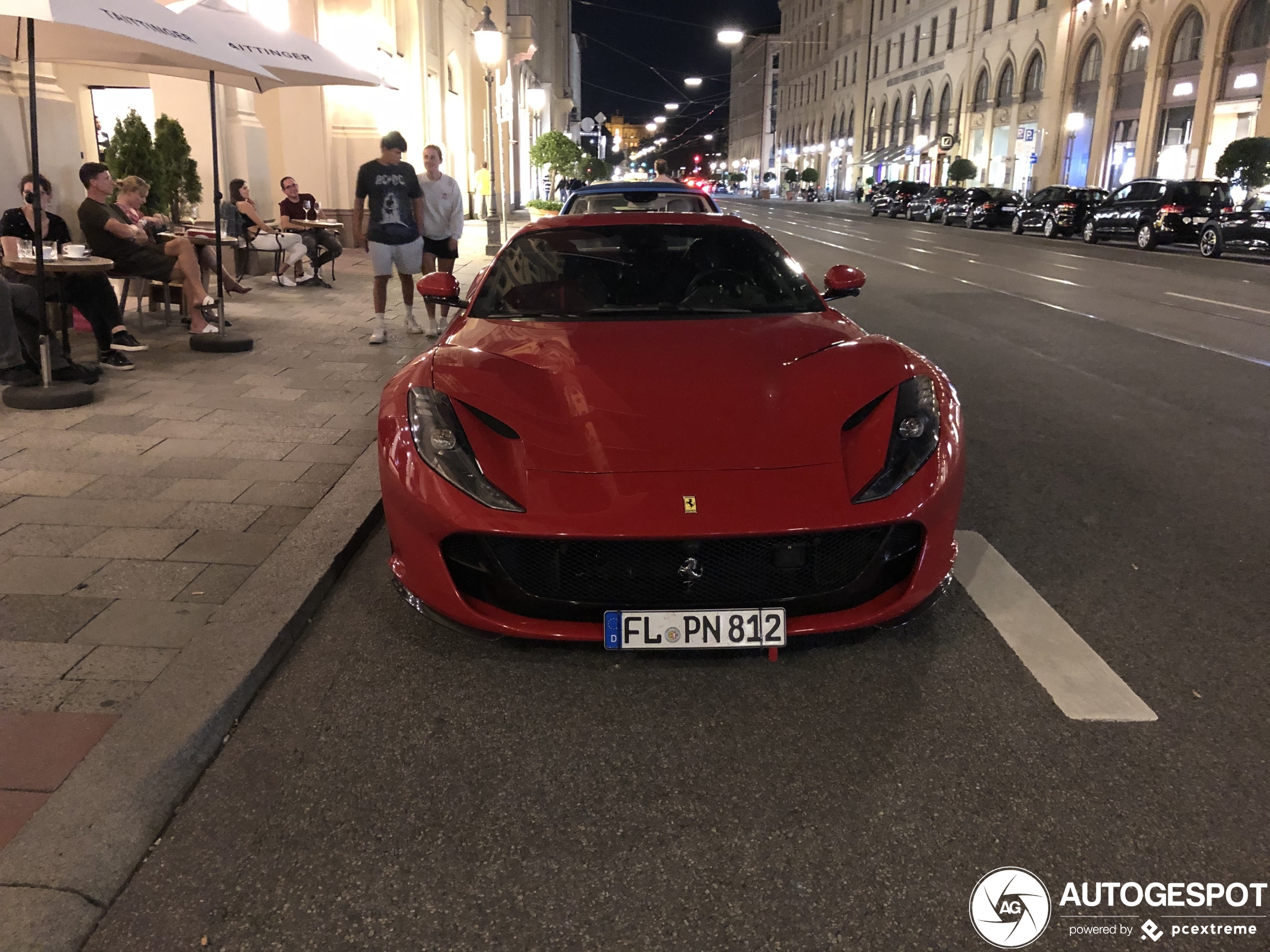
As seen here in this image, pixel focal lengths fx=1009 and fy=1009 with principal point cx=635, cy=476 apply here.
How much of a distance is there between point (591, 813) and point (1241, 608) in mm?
2632

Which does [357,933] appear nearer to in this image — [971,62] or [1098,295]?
[1098,295]

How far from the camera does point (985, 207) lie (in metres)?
35.6

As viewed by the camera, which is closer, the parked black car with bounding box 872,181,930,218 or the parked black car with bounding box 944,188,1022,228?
the parked black car with bounding box 944,188,1022,228

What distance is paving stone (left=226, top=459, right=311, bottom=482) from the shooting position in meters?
5.06

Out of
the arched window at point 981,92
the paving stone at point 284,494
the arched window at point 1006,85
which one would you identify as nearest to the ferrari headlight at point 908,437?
the paving stone at point 284,494

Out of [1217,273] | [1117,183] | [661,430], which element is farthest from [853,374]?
[1117,183]

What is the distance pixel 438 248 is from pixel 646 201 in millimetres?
2260

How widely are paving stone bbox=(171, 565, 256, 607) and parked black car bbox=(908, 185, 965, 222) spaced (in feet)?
128

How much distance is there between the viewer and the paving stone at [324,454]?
538 centimetres

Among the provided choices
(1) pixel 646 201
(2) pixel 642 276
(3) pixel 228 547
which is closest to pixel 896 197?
(1) pixel 646 201

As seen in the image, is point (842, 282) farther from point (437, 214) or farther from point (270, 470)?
point (437, 214)

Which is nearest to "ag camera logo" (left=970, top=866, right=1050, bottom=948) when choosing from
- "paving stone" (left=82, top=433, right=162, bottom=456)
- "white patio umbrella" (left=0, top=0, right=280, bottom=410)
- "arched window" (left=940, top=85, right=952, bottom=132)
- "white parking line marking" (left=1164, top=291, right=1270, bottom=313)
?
"paving stone" (left=82, top=433, right=162, bottom=456)

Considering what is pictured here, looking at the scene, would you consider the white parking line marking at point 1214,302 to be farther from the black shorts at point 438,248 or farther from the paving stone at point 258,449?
the paving stone at point 258,449

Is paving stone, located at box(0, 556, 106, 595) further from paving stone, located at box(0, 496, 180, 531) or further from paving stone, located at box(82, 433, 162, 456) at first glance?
paving stone, located at box(82, 433, 162, 456)
